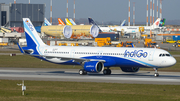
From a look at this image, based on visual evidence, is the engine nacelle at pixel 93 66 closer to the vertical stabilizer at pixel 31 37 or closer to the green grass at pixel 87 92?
the green grass at pixel 87 92

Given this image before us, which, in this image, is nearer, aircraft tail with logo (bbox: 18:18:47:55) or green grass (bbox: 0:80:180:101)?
green grass (bbox: 0:80:180:101)

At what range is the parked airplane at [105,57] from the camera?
135 feet

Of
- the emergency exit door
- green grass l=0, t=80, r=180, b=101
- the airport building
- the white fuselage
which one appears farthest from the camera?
the emergency exit door

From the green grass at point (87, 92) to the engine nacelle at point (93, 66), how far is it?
8015mm

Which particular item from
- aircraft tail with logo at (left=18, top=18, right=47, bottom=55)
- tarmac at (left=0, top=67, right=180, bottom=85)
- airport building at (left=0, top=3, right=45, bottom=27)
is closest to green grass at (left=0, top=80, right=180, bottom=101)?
tarmac at (left=0, top=67, right=180, bottom=85)

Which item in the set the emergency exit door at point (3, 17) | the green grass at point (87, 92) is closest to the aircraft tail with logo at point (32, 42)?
the green grass at point (87, 92)

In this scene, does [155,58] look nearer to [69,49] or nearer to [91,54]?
[91,54]

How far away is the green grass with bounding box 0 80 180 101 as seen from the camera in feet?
80.1

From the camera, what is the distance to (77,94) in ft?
86.8

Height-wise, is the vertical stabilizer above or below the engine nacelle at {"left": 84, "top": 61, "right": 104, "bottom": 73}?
above

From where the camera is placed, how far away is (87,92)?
90.9 ft

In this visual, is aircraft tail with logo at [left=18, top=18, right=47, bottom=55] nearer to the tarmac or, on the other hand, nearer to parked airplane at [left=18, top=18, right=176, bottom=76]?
parked airplane at [left=18, top=18, right=176, bottom=76]

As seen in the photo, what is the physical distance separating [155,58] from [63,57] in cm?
1263

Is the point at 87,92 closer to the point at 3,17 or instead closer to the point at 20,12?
the point at 20,12
